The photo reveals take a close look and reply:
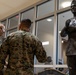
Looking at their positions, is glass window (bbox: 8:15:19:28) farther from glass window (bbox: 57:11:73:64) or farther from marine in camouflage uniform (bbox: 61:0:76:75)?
marine in camouflage uniform (bbox: 61:0:76:75)

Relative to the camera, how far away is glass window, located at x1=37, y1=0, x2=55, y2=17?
4.50 m

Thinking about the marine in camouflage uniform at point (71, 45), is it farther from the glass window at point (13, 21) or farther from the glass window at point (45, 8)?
the glass window at point (13, 21)

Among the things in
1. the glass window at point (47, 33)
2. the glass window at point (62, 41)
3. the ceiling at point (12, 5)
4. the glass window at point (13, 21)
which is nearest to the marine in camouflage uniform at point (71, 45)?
the glass window at point (62, 41)

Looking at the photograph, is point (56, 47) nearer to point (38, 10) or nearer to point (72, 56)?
point (38, 10)

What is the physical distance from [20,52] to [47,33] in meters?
2.48

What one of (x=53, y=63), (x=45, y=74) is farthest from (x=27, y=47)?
(x=53, y=63)

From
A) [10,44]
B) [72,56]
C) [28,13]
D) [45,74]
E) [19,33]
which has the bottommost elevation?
[45,74]

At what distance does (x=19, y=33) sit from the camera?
90.1 inches

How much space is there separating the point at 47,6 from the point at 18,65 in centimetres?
294

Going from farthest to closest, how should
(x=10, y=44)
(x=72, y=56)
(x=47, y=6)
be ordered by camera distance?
(x=47, y=6), (x=10, y=44), (x=72, y=56)

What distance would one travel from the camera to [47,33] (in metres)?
4.59

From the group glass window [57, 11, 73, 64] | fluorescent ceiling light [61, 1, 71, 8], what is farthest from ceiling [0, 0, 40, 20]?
glass window [57, 11, 73, 64]

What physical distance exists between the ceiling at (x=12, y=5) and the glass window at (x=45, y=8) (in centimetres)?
31

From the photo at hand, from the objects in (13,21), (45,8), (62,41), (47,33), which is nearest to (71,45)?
(62,41)
